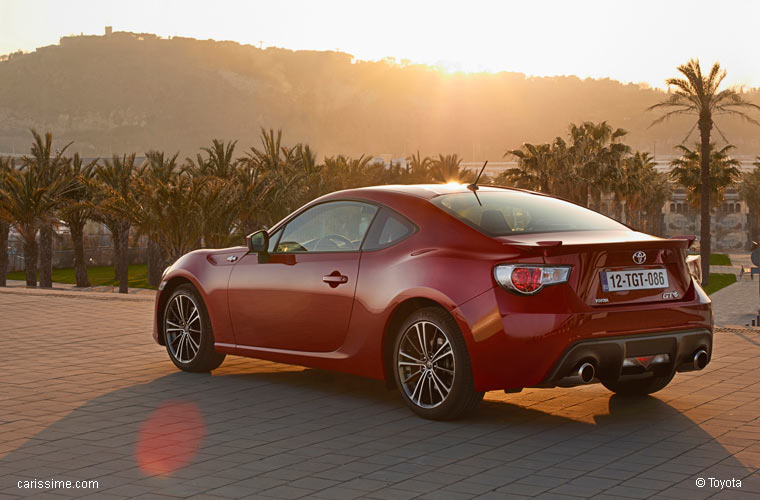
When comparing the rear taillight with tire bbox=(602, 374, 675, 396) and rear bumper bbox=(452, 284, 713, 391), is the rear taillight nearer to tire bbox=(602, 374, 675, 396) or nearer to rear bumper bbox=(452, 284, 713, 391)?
rear bumper bbox=(452, 284, 713, 391)

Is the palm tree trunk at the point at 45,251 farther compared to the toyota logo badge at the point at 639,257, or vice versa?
the palm tree trunk at the point at 45,251

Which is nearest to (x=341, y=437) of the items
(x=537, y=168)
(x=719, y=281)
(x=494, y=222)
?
(x=494, y=222)

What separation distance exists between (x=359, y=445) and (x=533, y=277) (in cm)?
144

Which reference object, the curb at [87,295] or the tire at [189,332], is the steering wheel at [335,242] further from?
the curb at [87,295]

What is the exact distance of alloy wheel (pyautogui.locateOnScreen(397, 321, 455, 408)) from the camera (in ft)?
21.8

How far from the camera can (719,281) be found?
5722 centimetres

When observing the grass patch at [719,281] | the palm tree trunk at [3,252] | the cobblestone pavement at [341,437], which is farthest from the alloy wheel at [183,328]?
the grass patch at [719,281]

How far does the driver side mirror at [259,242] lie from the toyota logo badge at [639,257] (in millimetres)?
2890

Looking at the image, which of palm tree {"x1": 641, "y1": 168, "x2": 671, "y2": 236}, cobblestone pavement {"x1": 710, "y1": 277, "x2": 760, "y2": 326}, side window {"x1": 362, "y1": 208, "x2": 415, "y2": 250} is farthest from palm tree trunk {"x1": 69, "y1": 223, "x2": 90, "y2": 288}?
palm tree {"x1": 641, "y1": 168, "x2": 671, "y2": 236}

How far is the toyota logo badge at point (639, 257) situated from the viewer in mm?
6488

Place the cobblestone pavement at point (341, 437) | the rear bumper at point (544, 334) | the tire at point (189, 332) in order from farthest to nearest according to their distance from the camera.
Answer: the tire at point (189, 332) → the rear bumper at point (544, 334) → the cobblestone pavement at point (341, 437)

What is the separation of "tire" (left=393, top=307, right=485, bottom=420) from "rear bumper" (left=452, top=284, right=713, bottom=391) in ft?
0.38

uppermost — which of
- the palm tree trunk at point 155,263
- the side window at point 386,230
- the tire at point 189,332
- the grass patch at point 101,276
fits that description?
the side window at point 386,230

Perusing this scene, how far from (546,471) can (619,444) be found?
85 cm
